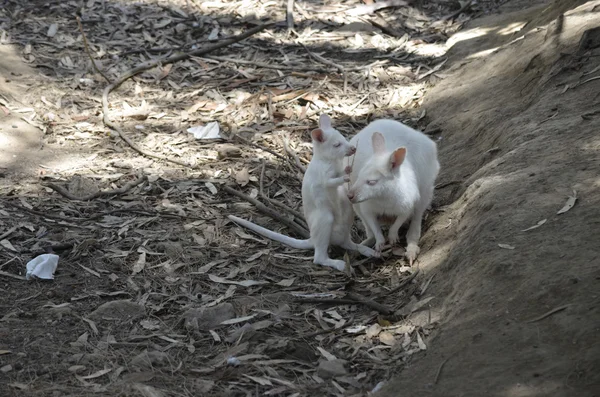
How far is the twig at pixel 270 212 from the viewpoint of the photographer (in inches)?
246

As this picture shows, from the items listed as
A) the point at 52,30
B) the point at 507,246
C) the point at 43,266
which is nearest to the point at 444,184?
the point at 507,246

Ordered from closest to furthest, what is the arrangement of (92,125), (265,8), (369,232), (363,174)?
(363,174), (369,232), (92,125), (265,8)

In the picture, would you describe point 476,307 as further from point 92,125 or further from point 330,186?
point 92,125

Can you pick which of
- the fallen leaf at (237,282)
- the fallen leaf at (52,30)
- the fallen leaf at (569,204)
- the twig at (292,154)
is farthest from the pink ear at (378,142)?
the fallen leaf at (52,30)

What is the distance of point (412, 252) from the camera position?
218 inches

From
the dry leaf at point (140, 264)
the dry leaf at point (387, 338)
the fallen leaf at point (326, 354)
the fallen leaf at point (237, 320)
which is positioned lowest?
the dry leaf at point (140, 264)

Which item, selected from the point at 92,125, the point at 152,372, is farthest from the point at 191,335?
the point at 92,125

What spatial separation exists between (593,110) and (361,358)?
2.71 meters

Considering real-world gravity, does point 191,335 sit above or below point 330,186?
below

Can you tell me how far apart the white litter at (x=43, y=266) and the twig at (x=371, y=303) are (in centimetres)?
207

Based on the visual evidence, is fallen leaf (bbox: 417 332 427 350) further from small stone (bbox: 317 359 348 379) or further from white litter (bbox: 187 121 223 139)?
white litter (bbox: 187 121 223 139)

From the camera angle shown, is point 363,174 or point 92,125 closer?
point 363,174

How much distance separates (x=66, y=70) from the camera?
9180mm

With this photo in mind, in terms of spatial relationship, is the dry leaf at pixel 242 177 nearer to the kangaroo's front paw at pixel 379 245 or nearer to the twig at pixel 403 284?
the kangaroo's front paw at pixel 379 245
